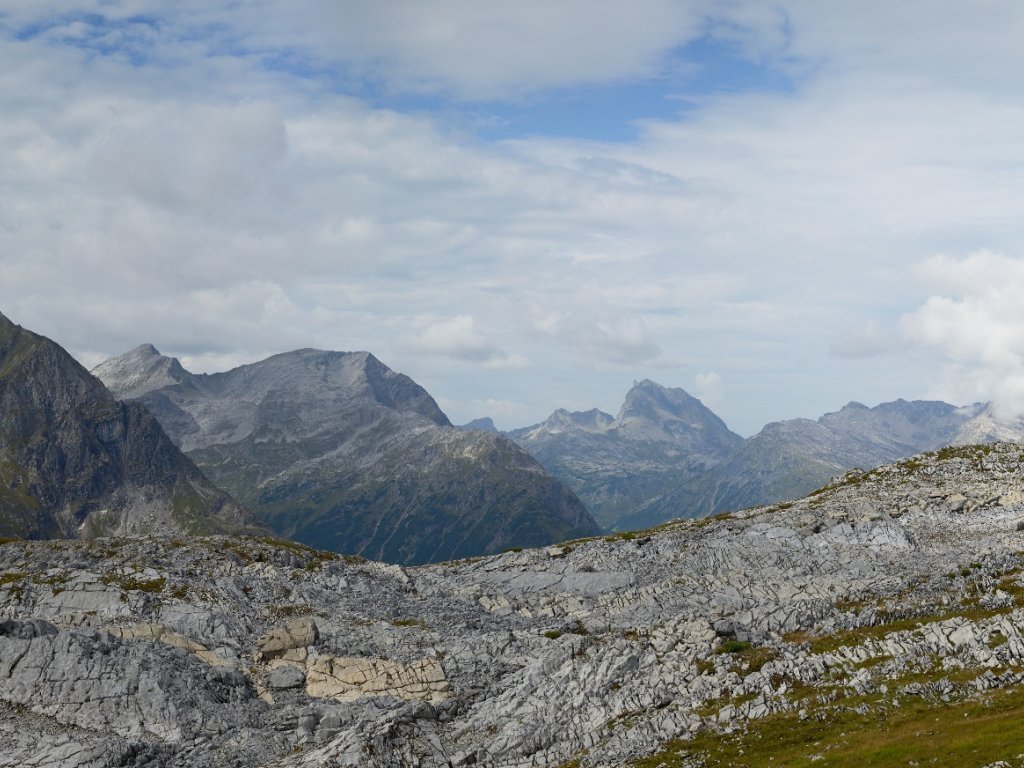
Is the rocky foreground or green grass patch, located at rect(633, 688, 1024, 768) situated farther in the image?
the rocky foreground

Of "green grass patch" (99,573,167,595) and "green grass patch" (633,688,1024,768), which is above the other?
"green grass patch" (633,688,1024,768)

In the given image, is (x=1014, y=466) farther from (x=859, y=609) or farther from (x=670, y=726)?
(x=670, y=726)

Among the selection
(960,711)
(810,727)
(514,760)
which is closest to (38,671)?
(514,760)

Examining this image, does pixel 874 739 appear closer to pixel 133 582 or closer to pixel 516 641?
pixel 516 641

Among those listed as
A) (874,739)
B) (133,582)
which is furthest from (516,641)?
(133,582)

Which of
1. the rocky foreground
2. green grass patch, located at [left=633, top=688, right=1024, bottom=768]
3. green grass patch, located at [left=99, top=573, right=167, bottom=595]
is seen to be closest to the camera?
green grass patch, located at [left=633, top=688, right=1024, bottom=768]

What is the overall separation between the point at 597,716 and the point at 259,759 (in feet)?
76.9

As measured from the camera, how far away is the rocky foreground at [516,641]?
184 ft

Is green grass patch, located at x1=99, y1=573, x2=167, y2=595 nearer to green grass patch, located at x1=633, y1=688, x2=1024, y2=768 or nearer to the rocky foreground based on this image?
the rocky foreground

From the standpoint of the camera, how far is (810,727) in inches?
1999

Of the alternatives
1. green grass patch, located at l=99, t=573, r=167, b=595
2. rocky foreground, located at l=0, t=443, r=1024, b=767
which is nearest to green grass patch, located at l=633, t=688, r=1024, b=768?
rocky foreground, located at l=0, t=443, r=1024, b=767

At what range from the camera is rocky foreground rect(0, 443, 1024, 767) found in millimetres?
55938

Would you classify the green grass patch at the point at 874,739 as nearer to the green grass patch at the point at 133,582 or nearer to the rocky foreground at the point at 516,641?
the rocky foreground at the point at 516,641

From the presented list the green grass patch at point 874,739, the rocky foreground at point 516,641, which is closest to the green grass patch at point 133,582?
the rocky foreground at point 516,641
